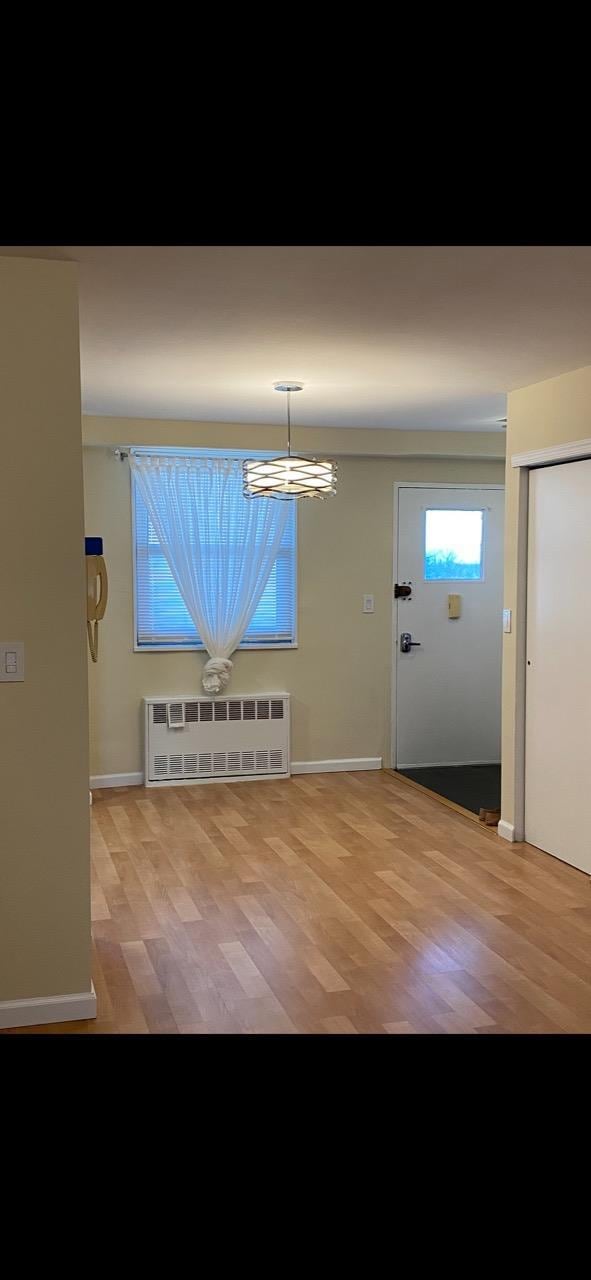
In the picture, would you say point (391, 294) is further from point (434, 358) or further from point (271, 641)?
point (271, 641)

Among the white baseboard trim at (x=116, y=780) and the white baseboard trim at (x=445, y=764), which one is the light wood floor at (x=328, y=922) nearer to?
the white baseboard trim at (x=116, y=780)

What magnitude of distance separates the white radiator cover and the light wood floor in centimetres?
50

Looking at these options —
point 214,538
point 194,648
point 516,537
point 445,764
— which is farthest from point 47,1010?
point 445,764

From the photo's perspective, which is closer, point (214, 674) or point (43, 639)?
point (43, 639)

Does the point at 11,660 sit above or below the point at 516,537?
below

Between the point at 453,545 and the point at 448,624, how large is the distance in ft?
1.85

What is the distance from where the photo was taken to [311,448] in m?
6.75

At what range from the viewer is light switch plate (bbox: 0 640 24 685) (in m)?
3.01

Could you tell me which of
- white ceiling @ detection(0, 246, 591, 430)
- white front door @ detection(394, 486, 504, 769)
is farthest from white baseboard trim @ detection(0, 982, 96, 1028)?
white front door @ detection(394, 486, 504, 769)

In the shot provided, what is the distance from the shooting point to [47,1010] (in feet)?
10.1

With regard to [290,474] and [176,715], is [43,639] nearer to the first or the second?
[290,474]

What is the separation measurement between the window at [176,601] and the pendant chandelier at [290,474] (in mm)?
1485
